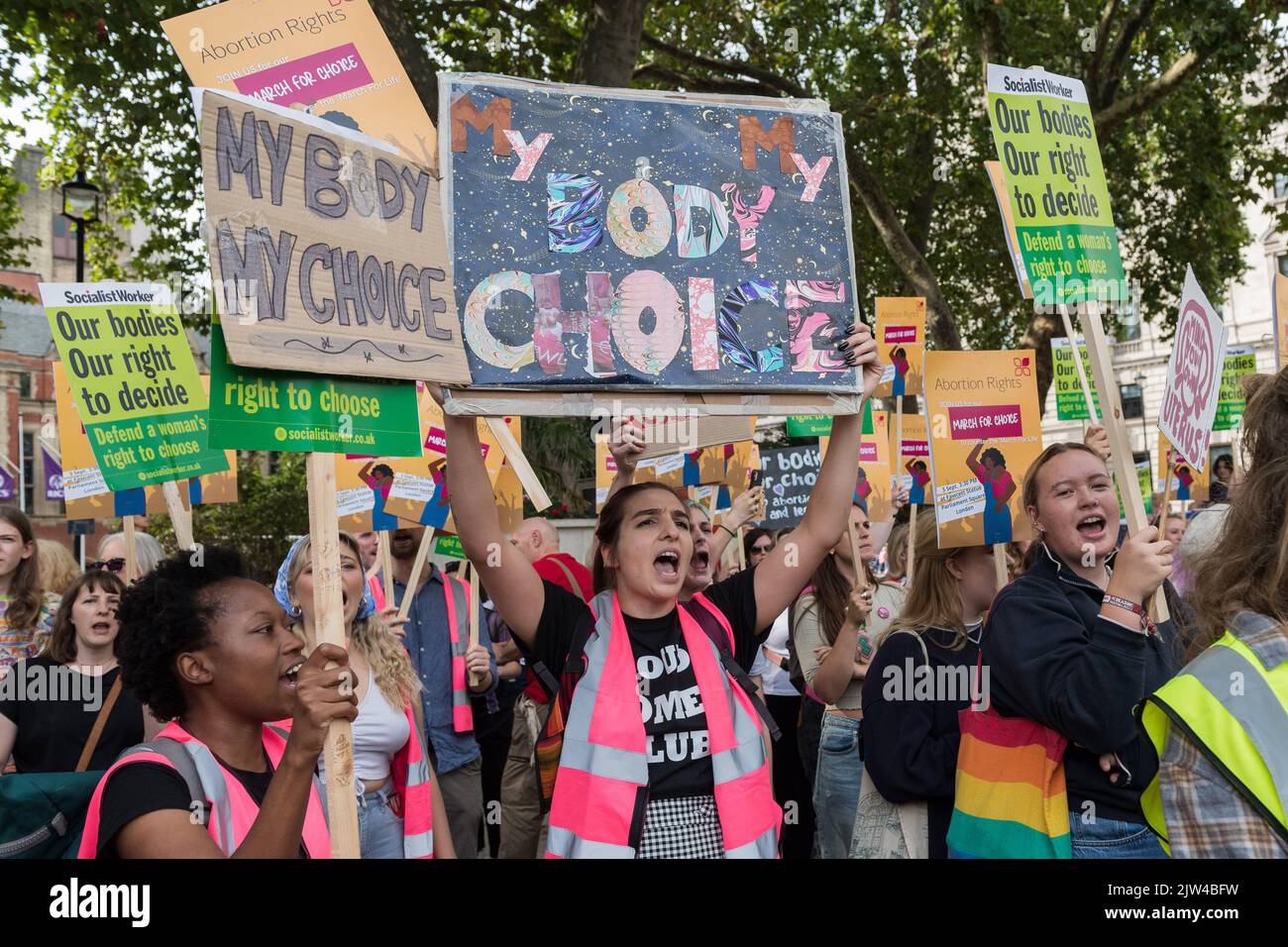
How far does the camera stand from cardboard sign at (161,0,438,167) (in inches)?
147

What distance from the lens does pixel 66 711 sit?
430cm

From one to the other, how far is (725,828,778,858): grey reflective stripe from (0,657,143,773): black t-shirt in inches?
89.0

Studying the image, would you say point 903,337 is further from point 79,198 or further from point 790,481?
point 79,198

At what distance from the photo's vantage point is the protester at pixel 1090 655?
2916 millimetres

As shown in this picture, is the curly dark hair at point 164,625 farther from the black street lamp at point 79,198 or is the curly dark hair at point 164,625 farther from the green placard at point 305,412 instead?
the black street lamp at point 79,198

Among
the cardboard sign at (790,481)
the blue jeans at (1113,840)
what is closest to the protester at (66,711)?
the blue jeans at (1113,840)

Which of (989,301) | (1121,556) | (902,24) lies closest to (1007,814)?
(1121,556)

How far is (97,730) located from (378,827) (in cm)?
106

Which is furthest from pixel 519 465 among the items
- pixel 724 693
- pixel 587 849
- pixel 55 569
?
pixel 55 569

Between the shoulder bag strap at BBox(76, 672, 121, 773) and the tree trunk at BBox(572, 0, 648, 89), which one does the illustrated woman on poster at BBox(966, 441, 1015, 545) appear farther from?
the tree trunk at BBox(572, 0, 648, 89)

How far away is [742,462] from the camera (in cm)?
862

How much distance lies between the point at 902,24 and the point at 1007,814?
1422 centimetres

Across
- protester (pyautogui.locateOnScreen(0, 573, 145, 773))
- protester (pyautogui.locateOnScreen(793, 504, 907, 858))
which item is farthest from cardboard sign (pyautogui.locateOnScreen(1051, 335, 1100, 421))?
protester (pyautogui.locateOnScreen(0, 573, 145, 773))
